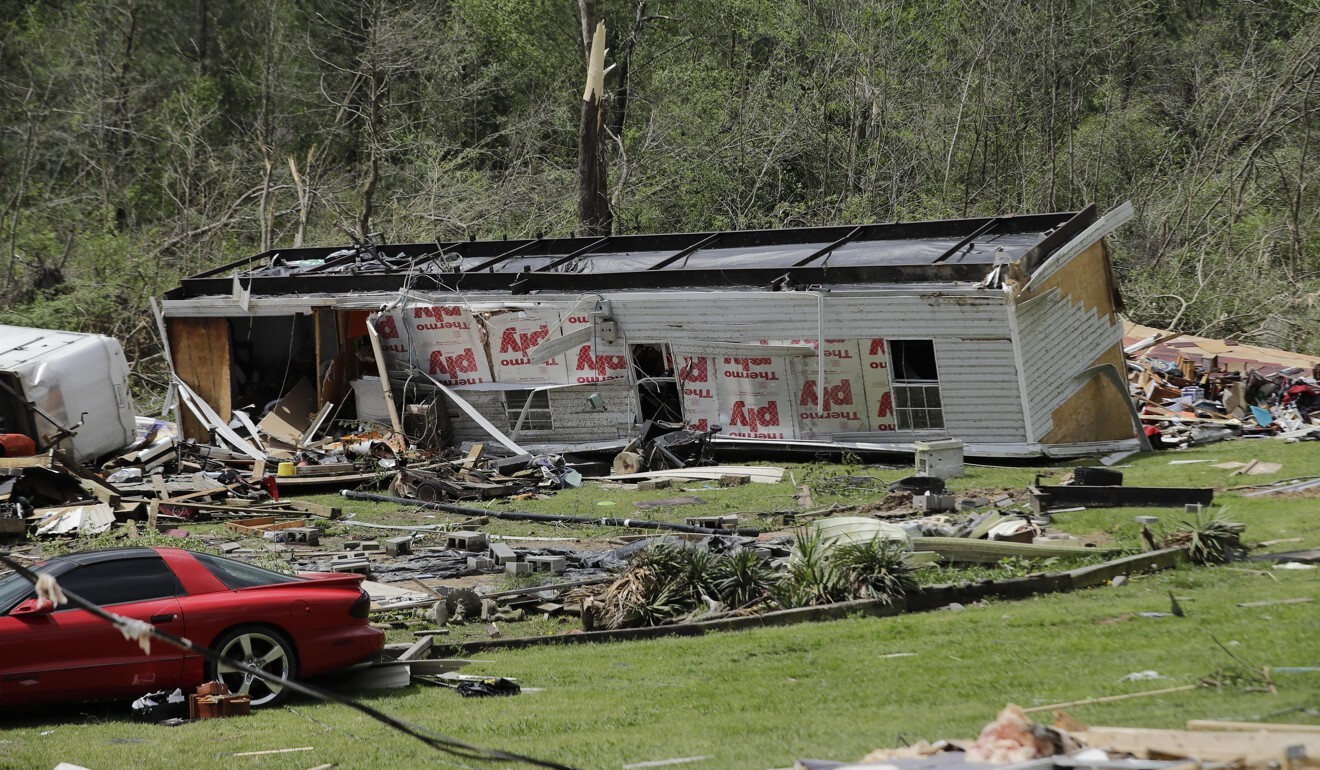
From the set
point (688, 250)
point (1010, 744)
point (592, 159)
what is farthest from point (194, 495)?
point (1010, 744)

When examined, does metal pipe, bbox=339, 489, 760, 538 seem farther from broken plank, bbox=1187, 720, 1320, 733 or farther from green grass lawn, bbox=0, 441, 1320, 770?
broken plank, bbox=1187, 720, 1320, 733

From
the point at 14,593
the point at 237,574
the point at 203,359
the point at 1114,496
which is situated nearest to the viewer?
the point at 14,593

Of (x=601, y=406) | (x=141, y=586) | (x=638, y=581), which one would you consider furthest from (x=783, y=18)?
(x=141, y=586)

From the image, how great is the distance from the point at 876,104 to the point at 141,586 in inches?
1170

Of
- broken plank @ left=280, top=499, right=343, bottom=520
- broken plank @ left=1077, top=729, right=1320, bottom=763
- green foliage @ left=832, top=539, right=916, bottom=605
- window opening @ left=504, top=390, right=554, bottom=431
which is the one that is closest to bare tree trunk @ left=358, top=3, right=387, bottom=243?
window opening @ left=504, top=390, right=554, bottom=431

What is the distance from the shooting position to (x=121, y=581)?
9.84 metres

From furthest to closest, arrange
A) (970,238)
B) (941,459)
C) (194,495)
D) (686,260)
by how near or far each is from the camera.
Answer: (686,260) → (970,238) → (194,495) → (941,459)

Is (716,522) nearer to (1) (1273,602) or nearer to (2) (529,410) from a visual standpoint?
(1) (1273,602)

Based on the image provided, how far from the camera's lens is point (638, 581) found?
39.0 feet

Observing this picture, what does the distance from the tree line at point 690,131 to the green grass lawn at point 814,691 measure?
65.4ft

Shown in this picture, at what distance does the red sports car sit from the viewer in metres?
9.29

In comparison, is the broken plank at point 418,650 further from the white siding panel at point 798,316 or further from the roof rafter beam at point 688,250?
the roof rafter beam at point 688,250

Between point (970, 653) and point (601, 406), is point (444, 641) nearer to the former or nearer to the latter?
point (970, 653)

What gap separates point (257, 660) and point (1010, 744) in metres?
6.10
